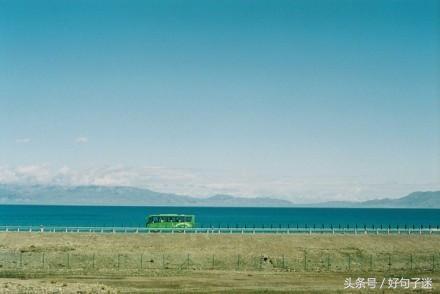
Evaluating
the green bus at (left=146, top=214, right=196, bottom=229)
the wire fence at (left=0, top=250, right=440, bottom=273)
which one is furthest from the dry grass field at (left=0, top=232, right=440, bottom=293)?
the green bus at (left=146, top=214, right=196, bottom=229)

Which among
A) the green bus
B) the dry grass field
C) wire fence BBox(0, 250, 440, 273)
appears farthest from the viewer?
the green bus

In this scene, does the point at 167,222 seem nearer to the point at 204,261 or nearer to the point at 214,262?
the point at 204,261

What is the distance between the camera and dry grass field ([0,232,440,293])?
61.8 metres

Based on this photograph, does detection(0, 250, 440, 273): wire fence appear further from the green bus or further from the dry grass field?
the green bus

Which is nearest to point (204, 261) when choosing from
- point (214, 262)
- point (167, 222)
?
point (214, 262)

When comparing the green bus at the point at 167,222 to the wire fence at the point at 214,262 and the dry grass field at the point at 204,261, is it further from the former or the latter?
the wire fence at the point at 214,262

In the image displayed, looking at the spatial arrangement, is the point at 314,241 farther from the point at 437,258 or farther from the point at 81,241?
the point at 81,241

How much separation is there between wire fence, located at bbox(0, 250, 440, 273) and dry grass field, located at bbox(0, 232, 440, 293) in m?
0.13

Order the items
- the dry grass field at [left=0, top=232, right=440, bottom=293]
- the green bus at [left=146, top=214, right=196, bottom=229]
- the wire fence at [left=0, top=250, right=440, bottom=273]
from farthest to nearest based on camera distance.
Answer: the green bus at [left=146, top=214, right=196, bottom=229] → the wire fence at [left=0, top=250, right=440, bottom=273] → the dry grass field at [left=0, top=232, right=440, bottom=293]

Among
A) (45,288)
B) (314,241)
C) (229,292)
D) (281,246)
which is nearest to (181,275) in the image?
(229,292)

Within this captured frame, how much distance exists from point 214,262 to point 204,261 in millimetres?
1526

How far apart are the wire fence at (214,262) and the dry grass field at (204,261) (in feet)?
0.42

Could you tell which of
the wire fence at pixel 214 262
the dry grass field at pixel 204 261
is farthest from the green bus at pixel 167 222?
the wire fence at pixel 214 262

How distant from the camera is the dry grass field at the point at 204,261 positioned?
6184cm
